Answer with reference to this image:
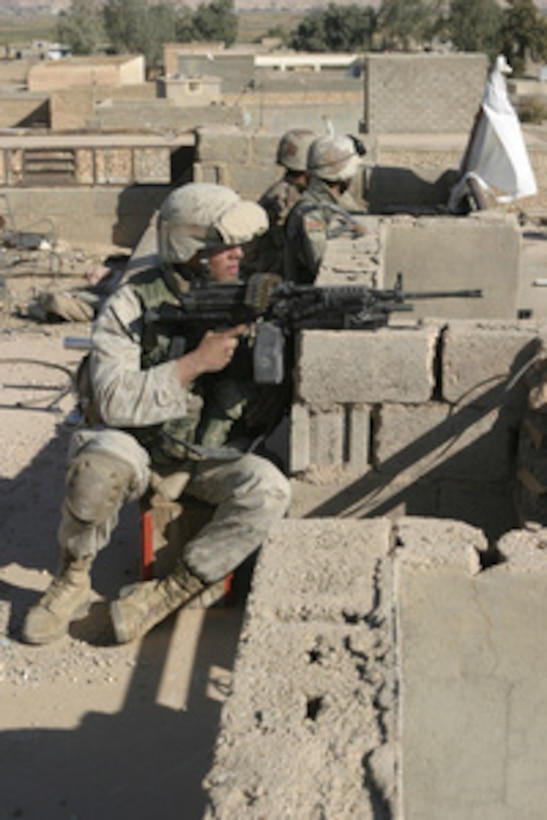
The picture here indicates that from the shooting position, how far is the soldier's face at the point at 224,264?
15.0 feet

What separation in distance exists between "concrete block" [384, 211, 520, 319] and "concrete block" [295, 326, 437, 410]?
243 cm

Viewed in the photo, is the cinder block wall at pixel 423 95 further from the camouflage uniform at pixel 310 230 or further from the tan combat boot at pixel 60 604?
the tan combat boot at pixel 60 604

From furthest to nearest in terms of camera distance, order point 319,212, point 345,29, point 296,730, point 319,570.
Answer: point 345,29
point 319,212
point 319,570
point 296,730

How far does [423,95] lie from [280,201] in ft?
22.1

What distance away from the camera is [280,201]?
7391mm

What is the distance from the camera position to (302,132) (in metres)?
7.68

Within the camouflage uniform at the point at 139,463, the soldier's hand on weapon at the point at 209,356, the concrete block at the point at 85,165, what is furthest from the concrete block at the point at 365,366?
the concrete block at the point at 85,165

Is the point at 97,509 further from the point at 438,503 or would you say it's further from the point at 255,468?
the point at 438,503

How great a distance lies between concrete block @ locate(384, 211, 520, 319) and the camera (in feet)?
22.3

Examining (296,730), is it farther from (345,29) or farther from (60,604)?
(345,29)

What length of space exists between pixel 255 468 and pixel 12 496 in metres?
Answer: 2.02

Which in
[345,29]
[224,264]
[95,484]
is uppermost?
[224,264]

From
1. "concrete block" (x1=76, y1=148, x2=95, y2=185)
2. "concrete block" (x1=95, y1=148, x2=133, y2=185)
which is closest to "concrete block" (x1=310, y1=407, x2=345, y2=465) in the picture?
"concrete block" (x1=95, y1=148, x2=133, y2=185)

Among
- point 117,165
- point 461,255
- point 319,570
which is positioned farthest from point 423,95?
point 319,570
